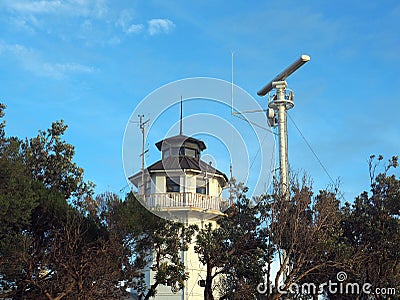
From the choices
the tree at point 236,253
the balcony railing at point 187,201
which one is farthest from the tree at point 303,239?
the balcony railing at point 187,201

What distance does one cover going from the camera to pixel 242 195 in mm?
22562

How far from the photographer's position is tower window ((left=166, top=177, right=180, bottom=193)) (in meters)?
26.1

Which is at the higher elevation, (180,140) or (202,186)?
(180,140)

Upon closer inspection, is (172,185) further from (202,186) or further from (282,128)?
(282,128)

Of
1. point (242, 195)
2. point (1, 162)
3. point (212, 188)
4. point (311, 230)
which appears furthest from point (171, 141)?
point (1, 162)

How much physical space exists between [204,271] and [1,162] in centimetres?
1160

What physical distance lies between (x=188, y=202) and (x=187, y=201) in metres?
0.06

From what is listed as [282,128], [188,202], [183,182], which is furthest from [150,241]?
[282,128]

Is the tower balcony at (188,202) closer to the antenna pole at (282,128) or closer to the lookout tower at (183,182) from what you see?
the lookout tower at (183,182)

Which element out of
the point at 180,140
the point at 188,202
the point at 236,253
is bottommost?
the point at 236,253

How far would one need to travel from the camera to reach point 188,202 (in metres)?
25.7

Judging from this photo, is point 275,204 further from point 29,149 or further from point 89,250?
point 29,149

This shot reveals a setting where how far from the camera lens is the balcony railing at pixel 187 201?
25.2 m

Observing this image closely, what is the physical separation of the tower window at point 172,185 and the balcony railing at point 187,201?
1.27 ft
